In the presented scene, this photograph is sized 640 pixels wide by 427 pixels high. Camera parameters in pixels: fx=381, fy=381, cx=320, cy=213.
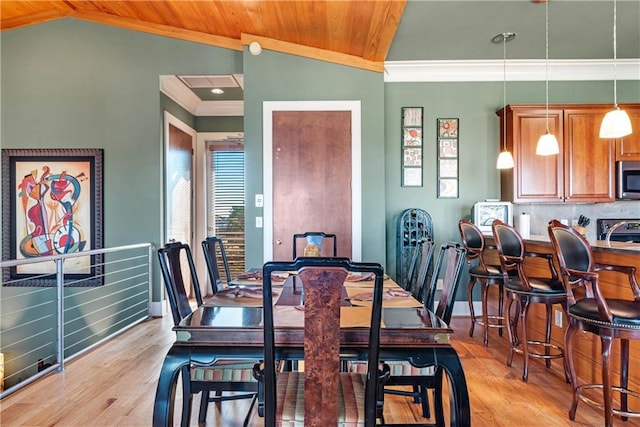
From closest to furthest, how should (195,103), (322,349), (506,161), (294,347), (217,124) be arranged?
(322,349), (294,347), (506,161), (195,103), (217,124)

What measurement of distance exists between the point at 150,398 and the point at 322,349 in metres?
1.79

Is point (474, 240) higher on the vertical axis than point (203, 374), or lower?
higher

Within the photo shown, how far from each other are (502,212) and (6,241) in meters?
5.45

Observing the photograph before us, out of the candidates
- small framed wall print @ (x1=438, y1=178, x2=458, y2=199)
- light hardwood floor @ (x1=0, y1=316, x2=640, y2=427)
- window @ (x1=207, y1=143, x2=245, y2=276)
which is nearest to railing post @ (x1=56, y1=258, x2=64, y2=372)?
light hardwood floor @ (x1=0, y1=316, x2=640, y2=427)

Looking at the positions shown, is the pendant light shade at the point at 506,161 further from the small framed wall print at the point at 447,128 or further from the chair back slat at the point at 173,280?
the chair back slat at the point at 173,280

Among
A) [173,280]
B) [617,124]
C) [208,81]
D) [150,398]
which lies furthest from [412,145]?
[150,398]

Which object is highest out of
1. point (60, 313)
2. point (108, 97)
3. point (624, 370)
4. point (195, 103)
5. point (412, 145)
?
point (195, 103)

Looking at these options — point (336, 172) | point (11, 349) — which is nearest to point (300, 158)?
point (336, 172)

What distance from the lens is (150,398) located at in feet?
7.89

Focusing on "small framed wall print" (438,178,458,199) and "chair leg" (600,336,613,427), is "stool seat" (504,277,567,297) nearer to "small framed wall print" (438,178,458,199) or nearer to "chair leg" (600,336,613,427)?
"chair leg" (600,336,613,427)

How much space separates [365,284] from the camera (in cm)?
221

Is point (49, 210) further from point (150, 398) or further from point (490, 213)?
point (490, 213)

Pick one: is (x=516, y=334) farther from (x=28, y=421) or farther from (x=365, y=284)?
(x=28, y=421)

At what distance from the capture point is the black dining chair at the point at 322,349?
1114 mm
